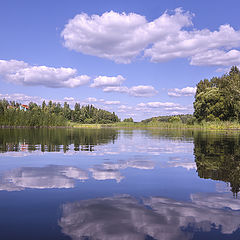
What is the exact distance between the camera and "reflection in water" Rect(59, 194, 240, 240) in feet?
12.4

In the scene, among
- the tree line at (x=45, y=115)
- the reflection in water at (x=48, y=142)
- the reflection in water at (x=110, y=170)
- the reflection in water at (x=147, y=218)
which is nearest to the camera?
the reflection in water at (x=147, y=218)

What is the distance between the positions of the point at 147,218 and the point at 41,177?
4.37 meters

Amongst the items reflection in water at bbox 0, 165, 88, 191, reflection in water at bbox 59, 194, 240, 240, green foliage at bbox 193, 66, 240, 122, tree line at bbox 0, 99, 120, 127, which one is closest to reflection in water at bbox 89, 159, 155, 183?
reflection in water at bbox 0, 165, 88, 191

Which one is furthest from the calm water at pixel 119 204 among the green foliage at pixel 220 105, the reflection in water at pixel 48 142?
the green foliage at pixel 220 105

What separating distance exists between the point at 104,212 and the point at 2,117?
81.0m

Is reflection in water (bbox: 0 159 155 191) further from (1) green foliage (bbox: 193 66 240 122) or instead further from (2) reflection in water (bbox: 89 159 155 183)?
(1) green foliage (bbox: 193 66 240 122)

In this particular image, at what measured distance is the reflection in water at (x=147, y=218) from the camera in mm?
3768

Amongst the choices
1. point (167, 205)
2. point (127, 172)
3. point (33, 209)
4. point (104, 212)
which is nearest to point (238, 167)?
point (127, 172)

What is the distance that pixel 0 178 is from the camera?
730 cm

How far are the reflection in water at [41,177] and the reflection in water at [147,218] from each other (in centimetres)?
193

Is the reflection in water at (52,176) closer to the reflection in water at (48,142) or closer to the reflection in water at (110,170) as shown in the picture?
the reflection in water at (110,170)

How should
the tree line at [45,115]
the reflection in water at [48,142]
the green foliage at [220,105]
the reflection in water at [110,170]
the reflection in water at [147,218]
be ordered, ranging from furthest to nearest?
the tree line at [45,115] < the green foliage at [220,105] < the reflection in water at [48,142] < the reflection in water at [110,170] < the reflection in water at [147,218]

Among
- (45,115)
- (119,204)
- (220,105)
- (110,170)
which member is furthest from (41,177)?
(45,115)

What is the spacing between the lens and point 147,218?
4.37 m
